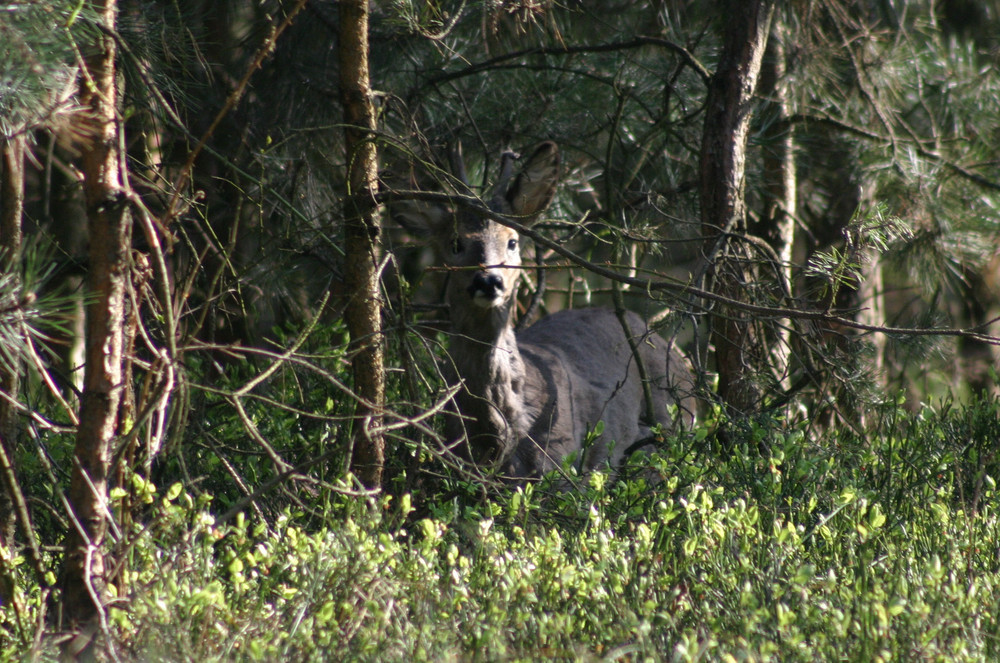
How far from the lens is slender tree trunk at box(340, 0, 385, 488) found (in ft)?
13.7

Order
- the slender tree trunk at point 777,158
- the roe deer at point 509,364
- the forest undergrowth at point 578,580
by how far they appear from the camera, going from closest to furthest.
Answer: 1. the forest undergrowth at point 578,580
2. the roe deer at point 509,364
3. the slender tree trunk at point 777,158

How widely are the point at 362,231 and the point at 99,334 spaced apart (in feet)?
4.62

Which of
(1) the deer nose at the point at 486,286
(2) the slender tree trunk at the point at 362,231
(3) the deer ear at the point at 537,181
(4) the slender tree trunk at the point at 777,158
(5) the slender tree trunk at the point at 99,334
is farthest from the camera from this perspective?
(4) the slender tree trunk at the point at 777,158

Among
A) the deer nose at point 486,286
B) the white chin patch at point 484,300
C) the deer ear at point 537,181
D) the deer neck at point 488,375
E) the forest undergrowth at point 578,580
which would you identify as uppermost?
the deer ear at point 537,181

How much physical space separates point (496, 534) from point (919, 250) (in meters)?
4.62

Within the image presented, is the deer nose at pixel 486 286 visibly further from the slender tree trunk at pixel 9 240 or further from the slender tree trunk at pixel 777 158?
the slender tree trunk at pixel 9 240

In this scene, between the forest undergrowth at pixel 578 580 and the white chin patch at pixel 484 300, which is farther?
the white chin patch at pixel 484 300

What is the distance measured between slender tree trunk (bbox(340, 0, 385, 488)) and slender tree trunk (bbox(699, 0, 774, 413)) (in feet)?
6.22

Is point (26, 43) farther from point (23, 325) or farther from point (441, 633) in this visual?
point (441, 633)

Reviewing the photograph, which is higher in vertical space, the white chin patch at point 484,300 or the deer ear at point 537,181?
the deer ear at point 537,181

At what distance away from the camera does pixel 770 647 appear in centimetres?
240

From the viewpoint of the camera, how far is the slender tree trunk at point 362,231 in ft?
13.7

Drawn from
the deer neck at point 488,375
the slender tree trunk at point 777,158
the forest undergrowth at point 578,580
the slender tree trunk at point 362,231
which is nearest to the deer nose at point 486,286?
the deer neck at point 488,375

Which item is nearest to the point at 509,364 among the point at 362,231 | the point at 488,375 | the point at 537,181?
the point at 488,375
